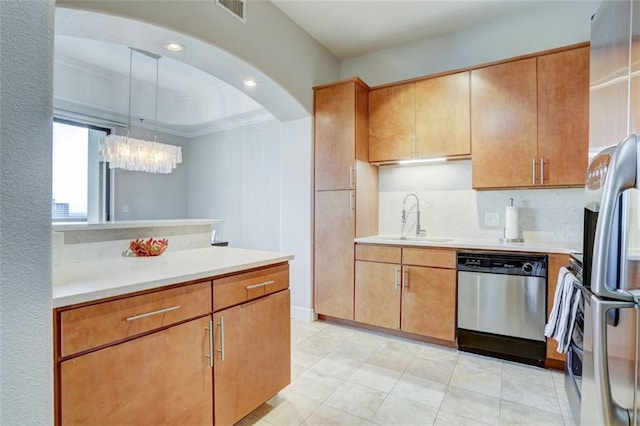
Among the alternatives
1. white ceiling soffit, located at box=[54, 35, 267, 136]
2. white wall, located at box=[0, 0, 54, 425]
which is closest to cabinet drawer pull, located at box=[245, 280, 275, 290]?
white wall, located at box=[0, 0, 54, 425]

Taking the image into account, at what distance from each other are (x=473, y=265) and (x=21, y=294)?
2.70m

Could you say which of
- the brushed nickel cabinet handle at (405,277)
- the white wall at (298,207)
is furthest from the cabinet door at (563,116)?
the white wall at (298,207)

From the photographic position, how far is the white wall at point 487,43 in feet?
8.99

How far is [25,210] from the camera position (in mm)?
585

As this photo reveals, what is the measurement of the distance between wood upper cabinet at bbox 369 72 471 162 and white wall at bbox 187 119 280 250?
1723 mm

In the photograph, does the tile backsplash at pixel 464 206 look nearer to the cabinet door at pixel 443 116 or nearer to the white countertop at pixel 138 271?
the cabinet door at pixel 443 116

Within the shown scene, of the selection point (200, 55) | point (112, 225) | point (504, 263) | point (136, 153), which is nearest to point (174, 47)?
point (200, 55)

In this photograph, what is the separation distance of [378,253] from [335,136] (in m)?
1.24

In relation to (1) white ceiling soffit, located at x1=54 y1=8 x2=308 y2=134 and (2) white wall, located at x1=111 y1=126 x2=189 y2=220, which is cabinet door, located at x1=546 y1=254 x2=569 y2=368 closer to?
(1) white ceiling soffit, located at x1=54 y1=8 x2=308 y2=134

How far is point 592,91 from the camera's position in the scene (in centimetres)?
155

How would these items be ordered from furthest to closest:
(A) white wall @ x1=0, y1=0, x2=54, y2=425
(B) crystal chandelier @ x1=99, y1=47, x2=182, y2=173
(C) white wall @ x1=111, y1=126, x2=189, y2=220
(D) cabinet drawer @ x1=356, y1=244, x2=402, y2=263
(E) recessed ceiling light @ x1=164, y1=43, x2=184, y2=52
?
(C) white wall @ x1=111, y1=126, x2=189, y2=220 → (B) crystal chandelier @ x1=99, y1=47, x2=182, y2=173 → (D) cabinet drawer @ x1=356, y1=244, x2=402, y2=263 → (E) recessed ceiling light @ x1=164, y1=43, x2=184, y2=52 → (A) white wall @ x1=0, y1=0, x2=54, y2=425

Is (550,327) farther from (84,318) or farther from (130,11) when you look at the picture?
(130,11)

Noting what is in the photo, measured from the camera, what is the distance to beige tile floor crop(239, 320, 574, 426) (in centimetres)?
185

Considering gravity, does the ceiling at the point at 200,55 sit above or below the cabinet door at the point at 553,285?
above
